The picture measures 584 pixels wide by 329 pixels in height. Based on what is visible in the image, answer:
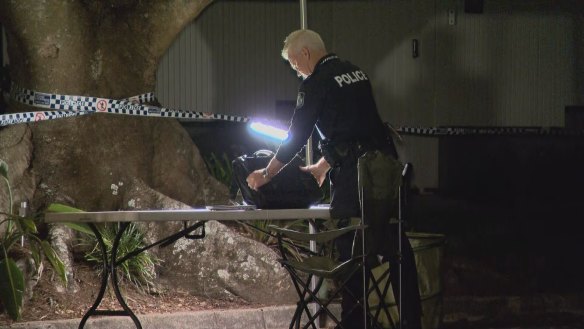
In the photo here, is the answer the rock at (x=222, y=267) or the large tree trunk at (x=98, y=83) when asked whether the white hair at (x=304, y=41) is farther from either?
the large tree trunk at (x=98, y=83)

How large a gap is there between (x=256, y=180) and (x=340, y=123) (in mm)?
579

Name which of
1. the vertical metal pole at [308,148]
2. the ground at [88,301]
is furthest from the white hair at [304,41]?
the ground at [88,301]

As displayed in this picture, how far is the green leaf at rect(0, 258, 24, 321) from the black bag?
181cm

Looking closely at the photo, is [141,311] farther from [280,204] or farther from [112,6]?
[112,6]

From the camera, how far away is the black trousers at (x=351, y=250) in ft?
17.8

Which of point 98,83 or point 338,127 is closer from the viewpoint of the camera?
point 338,127

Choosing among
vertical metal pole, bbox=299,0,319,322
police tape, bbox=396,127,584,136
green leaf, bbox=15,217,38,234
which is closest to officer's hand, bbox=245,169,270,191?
vertical metal pole, bbox=299,0,319,322

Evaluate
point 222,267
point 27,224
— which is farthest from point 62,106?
point 222,267

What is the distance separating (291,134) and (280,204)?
0.41 m

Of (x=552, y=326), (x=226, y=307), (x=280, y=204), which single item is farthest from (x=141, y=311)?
(x=552, y=326)

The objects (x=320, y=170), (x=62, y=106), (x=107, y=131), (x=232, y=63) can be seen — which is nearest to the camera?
(x=320, y=170)

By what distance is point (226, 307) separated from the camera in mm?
7363

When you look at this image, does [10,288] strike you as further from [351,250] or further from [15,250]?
[351,250]

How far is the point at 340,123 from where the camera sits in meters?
5.48
